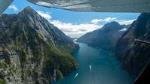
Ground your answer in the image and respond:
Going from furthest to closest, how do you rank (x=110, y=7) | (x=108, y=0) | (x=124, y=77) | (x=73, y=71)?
(x=73, y=71) → (x=124, y=77) → (x=110, y=7) → (x=108, y=0)

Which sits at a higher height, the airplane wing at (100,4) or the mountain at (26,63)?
the airplane wing at (100,4)

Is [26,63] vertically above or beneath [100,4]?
beneath

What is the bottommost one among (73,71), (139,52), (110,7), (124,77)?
(73,71)

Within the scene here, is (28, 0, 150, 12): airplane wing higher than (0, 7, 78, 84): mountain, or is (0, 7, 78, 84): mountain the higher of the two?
(28, 0, 150, 12): airplane wing

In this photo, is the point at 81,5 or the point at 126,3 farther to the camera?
the point at 81,5

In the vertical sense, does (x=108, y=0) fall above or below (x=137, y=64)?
above

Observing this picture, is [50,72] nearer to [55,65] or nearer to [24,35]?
[55,65]

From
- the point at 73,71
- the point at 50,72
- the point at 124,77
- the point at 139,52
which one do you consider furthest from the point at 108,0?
the point at 73,71

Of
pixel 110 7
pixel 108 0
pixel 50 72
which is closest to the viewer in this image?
pixel 108 0

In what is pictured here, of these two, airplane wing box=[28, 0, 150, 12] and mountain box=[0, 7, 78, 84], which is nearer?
airplane wing box=[28, 0, 150, 12]

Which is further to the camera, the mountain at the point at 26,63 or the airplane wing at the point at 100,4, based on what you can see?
the mountain at the point at 26,63

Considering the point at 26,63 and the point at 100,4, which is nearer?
the point at 100,4
